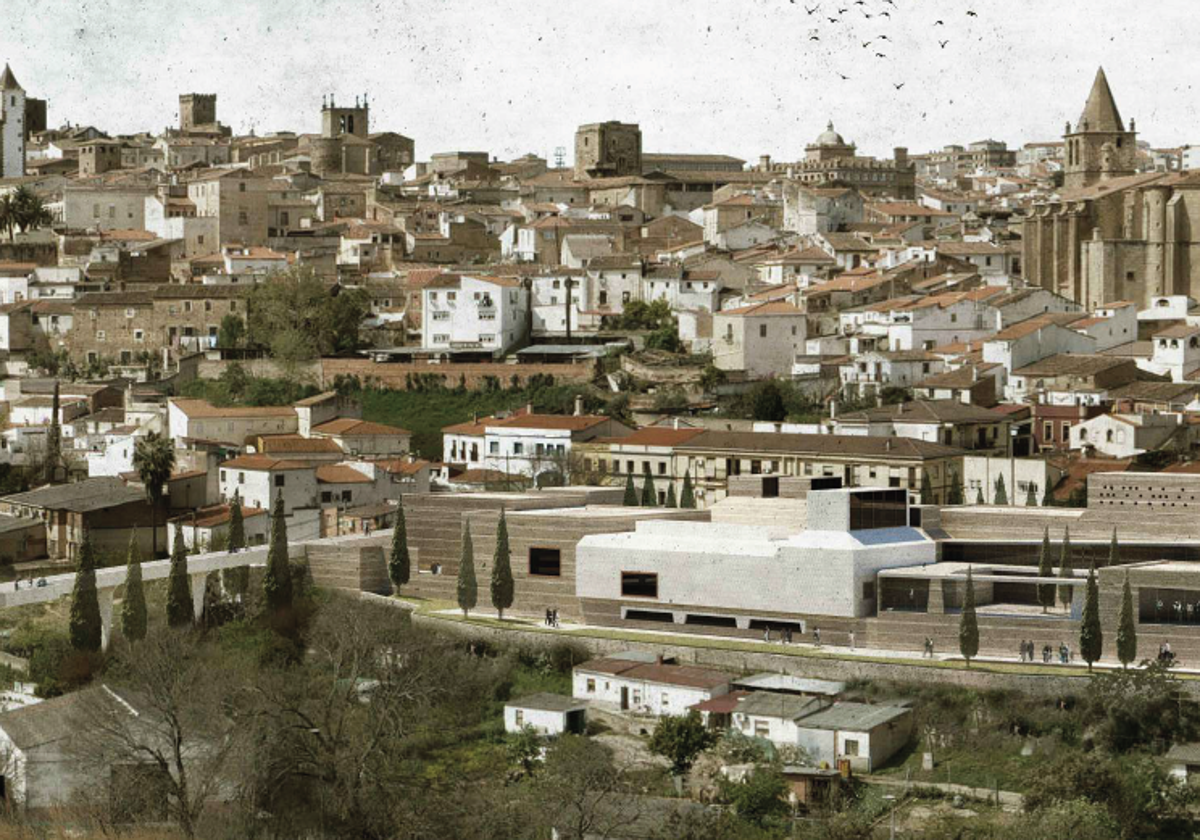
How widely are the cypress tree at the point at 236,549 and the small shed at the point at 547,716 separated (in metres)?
6.44

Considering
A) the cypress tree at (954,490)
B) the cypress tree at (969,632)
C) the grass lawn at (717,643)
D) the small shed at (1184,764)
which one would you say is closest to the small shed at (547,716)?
the grass lawn at (717,643)

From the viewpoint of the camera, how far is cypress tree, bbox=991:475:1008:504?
36031 mm

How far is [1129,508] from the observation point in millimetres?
31906

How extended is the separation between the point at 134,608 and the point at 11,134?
4922cm

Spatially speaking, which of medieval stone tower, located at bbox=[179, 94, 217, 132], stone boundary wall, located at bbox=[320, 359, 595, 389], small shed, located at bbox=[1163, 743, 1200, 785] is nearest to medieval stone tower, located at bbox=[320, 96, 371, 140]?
medieval stone tower, located at bbox=[179, 94, 217, 132]

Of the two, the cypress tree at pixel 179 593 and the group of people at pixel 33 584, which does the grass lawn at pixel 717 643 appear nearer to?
the cypress tree at pixel 179 593

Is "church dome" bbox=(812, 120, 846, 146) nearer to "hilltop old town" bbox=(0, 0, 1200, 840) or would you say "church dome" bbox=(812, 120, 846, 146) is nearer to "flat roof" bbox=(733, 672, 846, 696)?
"hilltop old town" bbox=(0, 0, 1200, 840)

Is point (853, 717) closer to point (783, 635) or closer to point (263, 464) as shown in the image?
point (783, 635)

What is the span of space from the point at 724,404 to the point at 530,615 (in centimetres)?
1200

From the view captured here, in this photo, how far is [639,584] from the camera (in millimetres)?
32219

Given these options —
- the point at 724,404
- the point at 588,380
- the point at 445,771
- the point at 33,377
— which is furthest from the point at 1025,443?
the point at 33,377

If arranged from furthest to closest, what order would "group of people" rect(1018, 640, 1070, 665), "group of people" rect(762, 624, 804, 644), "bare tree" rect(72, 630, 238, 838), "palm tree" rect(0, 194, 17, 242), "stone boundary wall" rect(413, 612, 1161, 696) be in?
"palm tree" rect(0, 194, 17, 242), "group of people" rect(762, 624, 804, 644), "group of people" rect(1018, 640, 1070, 665), "stone boundary wall" rect(413, 612, 1161, 696), "bare tree" rect(72, 630, 238, 838)

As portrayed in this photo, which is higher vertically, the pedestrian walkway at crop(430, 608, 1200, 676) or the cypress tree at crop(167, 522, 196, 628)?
the cypress tree at crop(167, 522, 196, 628)

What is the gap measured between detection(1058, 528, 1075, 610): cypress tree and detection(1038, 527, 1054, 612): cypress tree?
0.13 metres
